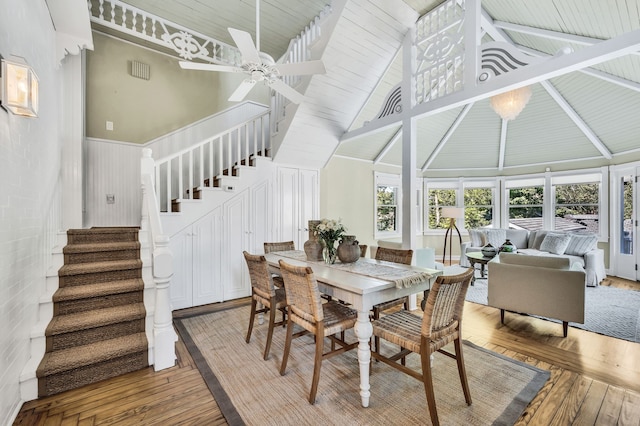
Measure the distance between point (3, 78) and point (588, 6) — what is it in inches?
176

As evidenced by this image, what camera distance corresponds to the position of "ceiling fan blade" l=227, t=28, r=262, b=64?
212 cm

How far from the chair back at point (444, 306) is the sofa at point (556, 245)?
13.3ft

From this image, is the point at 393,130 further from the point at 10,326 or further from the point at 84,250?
the point at 10,326

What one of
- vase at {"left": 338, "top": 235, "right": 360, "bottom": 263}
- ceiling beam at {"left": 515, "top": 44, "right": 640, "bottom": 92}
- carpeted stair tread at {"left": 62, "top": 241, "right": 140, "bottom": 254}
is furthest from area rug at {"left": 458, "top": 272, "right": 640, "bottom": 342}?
carpeted stair tread at {"left": 62, "top": 241, "right": 140, "bottom": 254}

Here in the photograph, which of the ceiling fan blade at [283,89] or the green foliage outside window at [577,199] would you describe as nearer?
the ceiling fan blade at [283,89]

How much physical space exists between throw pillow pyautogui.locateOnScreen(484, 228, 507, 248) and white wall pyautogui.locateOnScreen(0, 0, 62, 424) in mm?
7471

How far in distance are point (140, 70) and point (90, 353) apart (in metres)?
3.93

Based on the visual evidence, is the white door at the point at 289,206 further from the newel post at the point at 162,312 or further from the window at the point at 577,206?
the window at the point at 577,206

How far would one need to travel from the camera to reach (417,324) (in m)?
2.03

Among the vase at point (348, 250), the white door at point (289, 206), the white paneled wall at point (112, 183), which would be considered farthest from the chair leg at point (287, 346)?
the white paneled wall at point (112, 183)

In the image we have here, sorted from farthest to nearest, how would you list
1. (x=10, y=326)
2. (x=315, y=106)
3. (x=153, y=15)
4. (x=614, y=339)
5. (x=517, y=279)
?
(x=315, y=106) → (x=153, y=15) → (x=517, y=279) → (x=614, y=339) → (x=10, y=326)

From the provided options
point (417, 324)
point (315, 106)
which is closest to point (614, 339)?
point (417, 324)

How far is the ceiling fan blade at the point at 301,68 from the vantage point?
256 centimetres

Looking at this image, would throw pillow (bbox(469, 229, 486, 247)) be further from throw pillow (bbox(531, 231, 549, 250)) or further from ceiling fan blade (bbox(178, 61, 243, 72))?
ceiling fan blade (bbox(178, 61, 243, 72))
